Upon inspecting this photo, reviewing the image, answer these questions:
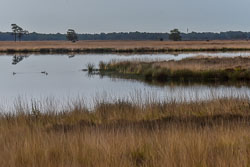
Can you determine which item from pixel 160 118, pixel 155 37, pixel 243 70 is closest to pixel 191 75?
pixel 243 70

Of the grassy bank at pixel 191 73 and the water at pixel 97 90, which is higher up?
the grassy bank at pixel 191 73

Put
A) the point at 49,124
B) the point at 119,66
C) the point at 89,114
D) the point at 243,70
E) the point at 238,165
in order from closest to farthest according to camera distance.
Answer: the point at 238,165 → the point at 49,124 → the point at 89,114 → the point at 243,70 → the point at 119,66

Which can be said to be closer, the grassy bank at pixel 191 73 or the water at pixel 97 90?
the water at pixel 97 90

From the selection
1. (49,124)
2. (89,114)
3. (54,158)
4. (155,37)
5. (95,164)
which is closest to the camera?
(95,164)

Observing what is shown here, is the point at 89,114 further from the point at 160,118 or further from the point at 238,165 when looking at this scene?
the point at 238,165

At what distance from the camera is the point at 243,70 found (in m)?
25.0

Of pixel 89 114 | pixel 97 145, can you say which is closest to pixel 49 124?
pixel 89 114

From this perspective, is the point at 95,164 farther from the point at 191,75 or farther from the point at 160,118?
the point at 191,75

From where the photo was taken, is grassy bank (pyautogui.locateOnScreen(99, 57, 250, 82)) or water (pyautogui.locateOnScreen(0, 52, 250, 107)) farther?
grassy bank (pyautogui.locateOnScreen(99, 57, 250, 82))

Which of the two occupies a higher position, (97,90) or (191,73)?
(191,73)

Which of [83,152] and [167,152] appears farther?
[83,152]

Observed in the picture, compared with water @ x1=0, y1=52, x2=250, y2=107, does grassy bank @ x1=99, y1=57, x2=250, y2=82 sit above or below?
above

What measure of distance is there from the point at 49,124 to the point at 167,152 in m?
5.23

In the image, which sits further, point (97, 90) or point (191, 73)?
point (191, 73)
